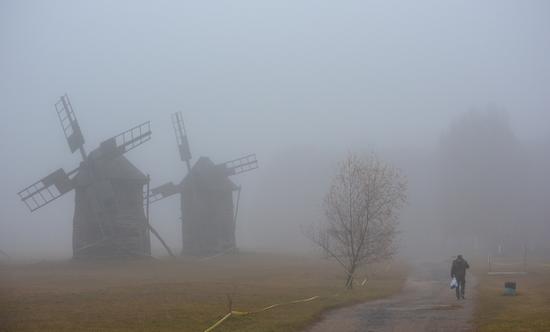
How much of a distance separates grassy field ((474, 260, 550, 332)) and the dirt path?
55 centimetres

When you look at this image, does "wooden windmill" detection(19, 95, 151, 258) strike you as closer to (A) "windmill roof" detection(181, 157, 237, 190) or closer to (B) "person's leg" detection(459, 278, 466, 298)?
(A) "windmill roof" detection(181, 157, 237, 190)

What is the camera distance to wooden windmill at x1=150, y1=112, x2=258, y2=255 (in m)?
64.6

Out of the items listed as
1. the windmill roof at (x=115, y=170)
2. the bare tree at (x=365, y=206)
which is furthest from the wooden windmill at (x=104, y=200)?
the bare tree at (x=365, y=206)

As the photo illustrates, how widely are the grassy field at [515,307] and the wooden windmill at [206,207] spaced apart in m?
34.4

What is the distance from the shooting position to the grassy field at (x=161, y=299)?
767 inches

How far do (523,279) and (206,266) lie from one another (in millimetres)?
27723

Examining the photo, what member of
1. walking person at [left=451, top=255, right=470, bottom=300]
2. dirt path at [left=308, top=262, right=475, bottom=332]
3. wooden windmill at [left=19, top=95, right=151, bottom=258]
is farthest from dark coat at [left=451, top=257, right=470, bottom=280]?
wooden windmill at [left=19, top=95, right=151, bottom=258]

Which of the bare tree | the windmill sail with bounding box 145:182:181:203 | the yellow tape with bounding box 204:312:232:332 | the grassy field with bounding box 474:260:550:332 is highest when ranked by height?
the windmill sail with bounding box 145:182:181:203

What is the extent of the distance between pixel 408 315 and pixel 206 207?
4537 cm

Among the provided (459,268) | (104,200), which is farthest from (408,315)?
(104,200)

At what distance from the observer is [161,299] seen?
86.3 ft

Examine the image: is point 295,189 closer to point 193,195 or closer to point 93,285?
point 193,195

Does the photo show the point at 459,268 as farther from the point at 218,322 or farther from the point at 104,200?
the point at 104,200

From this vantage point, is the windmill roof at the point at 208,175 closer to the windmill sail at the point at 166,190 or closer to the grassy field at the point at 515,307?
the windmill sail at the point at 166,190
